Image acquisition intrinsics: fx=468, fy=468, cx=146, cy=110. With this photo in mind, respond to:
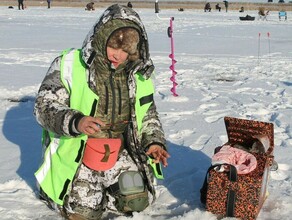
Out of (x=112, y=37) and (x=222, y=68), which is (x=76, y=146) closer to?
(x=112, y=37)

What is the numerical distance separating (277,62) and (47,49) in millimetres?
5787

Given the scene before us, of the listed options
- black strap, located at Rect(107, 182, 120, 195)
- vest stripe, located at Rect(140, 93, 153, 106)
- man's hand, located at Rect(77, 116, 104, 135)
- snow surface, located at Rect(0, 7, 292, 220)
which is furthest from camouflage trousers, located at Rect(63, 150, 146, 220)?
man's hand, located at Rect(77, 116, 104, 135)

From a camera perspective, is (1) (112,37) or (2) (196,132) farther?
(2) (196,132)

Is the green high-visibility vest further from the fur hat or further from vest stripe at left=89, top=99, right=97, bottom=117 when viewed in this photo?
the fur hat

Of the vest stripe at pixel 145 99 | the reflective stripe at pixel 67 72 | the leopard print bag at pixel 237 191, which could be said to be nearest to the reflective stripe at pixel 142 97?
the vest stripe at pixel 145 99

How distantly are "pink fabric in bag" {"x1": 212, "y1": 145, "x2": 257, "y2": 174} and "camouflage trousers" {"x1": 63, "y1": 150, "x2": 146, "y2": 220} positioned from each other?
1.82 feet

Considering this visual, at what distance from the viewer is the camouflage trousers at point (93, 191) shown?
2824 mm

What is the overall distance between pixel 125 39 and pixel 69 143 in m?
0.70

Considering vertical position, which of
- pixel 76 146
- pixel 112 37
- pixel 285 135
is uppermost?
pixel 112 37

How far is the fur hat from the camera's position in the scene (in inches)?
108

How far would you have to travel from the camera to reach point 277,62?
10.1m

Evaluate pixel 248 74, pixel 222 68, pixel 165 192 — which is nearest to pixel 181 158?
pixel 165 192

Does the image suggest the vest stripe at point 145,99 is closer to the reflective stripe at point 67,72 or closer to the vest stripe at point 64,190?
the reflective stripe at point 67,72

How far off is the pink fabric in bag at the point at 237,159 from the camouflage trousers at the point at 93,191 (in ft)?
1.82
